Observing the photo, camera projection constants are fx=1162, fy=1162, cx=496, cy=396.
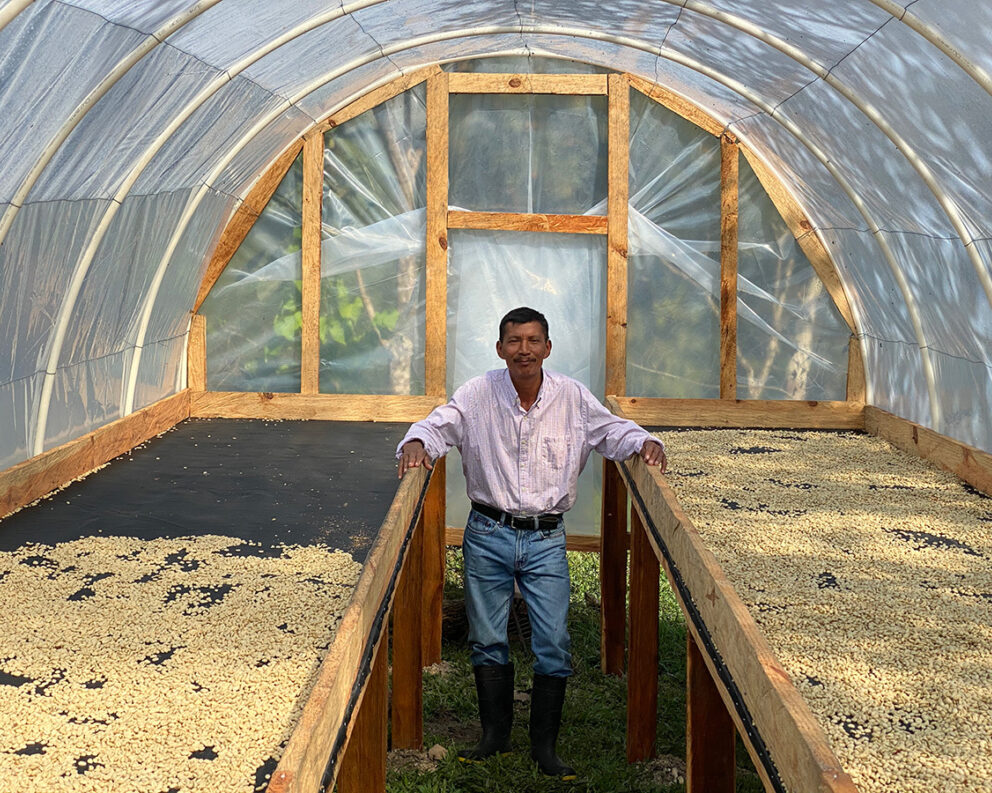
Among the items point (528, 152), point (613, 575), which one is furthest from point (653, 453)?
point (528, 152)

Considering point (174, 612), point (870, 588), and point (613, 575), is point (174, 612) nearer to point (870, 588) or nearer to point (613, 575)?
point (870, 588)

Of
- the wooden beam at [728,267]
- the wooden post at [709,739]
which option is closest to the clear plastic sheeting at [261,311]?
the wooden beam at [728,267]

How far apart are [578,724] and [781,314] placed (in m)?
2.95

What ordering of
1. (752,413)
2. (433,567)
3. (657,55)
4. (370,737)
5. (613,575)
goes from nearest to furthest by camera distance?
(370,737), (613,575), (433,567), (657,55), (752,413)

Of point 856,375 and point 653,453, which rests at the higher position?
point 856,375

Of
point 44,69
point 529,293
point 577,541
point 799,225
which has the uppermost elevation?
point 44,69

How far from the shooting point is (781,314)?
692cm

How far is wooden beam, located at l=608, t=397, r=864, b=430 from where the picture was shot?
A: 6.45 meters

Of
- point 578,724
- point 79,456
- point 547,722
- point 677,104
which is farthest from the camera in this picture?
point 677,104

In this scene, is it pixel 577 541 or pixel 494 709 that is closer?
pixel 494 709

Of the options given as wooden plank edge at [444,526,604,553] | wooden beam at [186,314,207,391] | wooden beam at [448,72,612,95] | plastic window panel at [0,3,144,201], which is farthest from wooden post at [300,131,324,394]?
plastic window panel at [0,3,144,201]

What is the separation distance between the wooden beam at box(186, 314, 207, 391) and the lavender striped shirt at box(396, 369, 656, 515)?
3.10 metres

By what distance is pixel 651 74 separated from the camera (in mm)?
6668

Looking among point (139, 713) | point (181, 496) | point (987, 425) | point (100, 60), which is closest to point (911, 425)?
point (987, 425)
